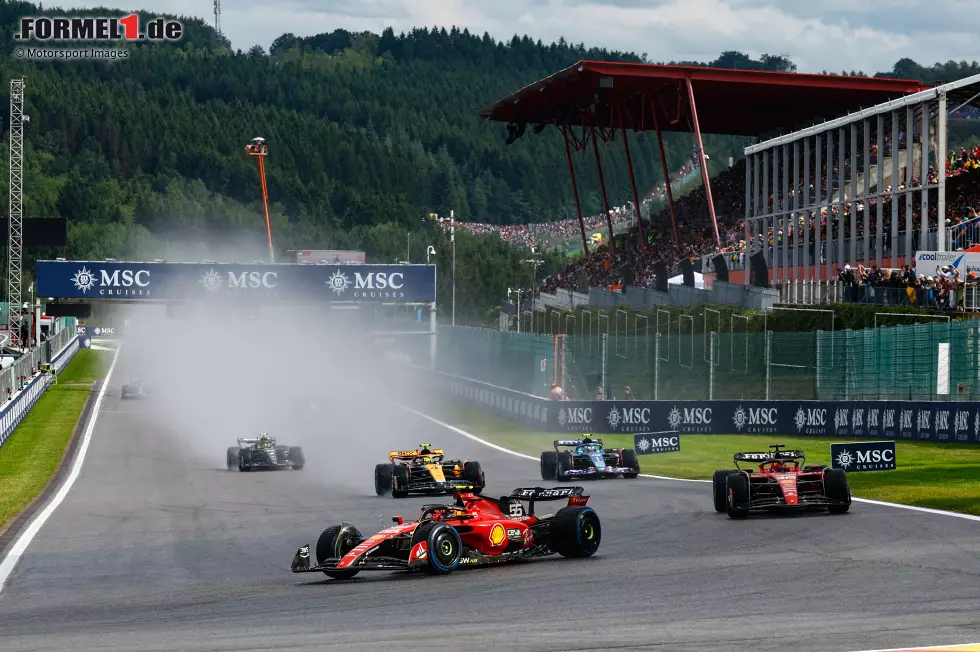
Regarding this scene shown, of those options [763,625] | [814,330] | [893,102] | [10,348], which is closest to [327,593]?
[763,625]

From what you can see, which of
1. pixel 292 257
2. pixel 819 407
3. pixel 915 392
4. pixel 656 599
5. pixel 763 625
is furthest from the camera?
pixel 292 257

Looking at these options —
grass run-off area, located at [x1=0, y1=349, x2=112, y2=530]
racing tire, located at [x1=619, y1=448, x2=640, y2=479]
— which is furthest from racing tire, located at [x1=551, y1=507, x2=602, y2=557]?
racing tire, located at [x1=619, y1=448, x2=640, y2=479]

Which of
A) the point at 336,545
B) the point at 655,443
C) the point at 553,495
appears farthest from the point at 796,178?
the point at 336,545

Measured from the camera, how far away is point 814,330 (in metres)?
40.8

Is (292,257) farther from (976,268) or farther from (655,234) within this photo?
(976,268)

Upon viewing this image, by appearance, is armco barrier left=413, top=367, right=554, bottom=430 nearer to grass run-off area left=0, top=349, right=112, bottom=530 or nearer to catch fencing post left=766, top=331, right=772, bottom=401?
catch fencing post left=766, top=331, right=772, bottom=401

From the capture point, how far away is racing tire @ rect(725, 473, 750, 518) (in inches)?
813

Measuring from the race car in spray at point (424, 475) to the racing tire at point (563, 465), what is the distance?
272 centimetres

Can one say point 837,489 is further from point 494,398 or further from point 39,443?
point 494,398

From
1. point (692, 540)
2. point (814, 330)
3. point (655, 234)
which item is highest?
point (655, 234)

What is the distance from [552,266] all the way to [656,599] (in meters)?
150

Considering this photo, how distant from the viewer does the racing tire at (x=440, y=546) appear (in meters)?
15.9

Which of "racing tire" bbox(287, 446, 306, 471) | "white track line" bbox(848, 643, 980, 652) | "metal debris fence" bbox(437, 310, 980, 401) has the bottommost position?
"racing tire" bbox(287, 446, 306, 471)

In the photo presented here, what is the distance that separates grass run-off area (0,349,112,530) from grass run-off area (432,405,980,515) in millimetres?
12073
